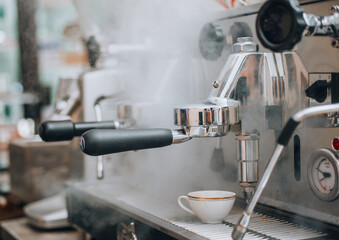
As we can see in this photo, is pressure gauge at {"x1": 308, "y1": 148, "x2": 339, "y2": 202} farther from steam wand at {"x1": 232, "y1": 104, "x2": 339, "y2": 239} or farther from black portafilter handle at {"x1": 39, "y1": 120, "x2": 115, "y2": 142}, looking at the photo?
black portafilter handle at {"x1": 39, "y1": 120, "x2": 115, "y2": 142}

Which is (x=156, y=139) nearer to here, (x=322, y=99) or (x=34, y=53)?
(x=322, y=99)

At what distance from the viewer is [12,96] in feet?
11.1

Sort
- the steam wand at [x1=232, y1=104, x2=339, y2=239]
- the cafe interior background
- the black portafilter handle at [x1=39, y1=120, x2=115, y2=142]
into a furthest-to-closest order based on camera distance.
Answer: the black portafilter handle at [x1=39, y1=120, x2=115, y2=142]
the cafe interior background
the steam wand at [x1=232, y1=104, x2=339, y2=239]

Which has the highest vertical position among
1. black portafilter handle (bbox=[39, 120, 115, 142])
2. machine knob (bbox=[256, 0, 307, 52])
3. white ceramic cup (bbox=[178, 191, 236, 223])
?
machine knob (bbox=[256, 0, 307, 52])

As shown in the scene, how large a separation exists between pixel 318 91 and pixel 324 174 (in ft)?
0.44

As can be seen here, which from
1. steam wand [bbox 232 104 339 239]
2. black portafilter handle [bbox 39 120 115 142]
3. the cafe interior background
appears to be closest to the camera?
steam wand [bbox 232 104 339 239]

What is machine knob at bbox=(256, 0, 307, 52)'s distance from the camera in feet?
2.12

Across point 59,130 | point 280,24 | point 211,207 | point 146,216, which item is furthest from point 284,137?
point 59,130

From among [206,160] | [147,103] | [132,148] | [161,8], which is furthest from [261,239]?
[161,8]

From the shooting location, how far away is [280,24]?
669 millimetres

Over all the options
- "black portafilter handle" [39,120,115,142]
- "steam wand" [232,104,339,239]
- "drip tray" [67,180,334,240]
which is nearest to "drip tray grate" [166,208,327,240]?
"drip tray" [67,180,334,240]

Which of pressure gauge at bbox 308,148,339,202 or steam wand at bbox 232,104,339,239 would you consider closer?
steam wand at bbox 232,104,339,239

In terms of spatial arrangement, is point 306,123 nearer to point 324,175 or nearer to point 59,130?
point 324,175

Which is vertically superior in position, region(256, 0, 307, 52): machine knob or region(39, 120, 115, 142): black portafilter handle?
region(256, 0, 307, 52): machine knob
